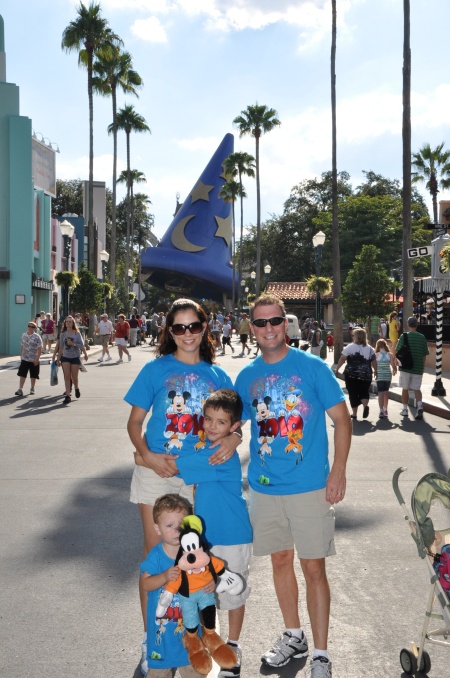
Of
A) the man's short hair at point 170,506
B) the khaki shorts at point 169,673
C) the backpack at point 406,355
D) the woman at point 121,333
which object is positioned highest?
the woman at point 121,333

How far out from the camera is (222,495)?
3.94m

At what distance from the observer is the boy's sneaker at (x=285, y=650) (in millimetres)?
4016

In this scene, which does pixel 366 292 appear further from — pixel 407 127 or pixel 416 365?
pixel 416 365

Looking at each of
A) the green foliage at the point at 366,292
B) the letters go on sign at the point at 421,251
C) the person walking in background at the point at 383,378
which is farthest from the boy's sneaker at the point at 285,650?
the green foliage at the point at 366,292

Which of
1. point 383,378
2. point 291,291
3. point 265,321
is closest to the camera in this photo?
point 265,321

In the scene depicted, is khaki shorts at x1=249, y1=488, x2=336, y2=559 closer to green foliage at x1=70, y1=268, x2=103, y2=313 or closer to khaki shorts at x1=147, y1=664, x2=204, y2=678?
khaki shorts at x1=147, y1=664, x2=204, y2=678

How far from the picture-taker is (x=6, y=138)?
34.1 metres

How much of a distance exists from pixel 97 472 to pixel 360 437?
453 cm

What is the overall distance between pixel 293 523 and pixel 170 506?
0.68 m

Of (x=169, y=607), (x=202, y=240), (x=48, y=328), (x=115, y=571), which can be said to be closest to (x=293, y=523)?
(x=169, y=607)

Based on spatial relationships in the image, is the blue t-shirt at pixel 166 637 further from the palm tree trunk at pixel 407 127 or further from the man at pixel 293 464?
the palm tree trunk at pixel 407 127

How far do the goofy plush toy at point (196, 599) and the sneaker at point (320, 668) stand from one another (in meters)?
0.46

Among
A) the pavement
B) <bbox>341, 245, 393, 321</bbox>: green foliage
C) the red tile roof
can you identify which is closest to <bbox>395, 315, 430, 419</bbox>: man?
the pavement

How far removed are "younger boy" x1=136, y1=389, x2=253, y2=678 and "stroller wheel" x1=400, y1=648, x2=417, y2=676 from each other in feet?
2.43
